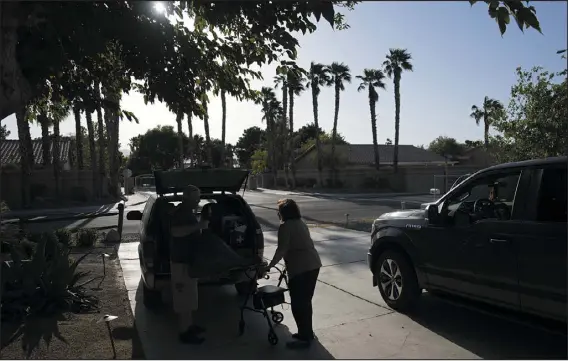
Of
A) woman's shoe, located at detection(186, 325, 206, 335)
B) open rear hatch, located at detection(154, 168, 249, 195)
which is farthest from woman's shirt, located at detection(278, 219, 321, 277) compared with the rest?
open rear hatch, located at detection(154, 168, 249, 195)

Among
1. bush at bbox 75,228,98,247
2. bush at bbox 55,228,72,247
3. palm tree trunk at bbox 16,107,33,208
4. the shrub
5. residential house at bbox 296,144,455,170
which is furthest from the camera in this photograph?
residential house at bbox 296,144,455,170

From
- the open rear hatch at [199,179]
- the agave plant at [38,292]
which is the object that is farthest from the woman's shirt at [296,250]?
the agave plant at [38,292]

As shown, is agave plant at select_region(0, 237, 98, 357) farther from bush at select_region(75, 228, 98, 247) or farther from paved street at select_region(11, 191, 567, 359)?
bush at select_region(75, 228, 98, 247)

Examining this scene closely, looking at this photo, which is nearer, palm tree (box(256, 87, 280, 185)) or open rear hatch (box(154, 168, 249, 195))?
open rear hatch (box(154, 168, 249, 195))

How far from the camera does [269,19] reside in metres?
4.93

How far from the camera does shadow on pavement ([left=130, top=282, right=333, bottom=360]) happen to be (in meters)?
4.36

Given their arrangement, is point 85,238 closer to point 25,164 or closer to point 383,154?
point 25,164

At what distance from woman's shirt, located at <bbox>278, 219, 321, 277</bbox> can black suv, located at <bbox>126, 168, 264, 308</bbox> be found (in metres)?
0.99

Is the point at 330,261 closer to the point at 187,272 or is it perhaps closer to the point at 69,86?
the point at 187,272

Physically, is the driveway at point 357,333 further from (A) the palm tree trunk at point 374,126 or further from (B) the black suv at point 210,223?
(A) the palm tree trunk at point 374,126

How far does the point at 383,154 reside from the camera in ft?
197

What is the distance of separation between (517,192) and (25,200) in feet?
91.2

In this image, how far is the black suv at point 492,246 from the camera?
12.9ft

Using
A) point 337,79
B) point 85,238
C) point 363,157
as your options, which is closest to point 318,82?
point 337,79
